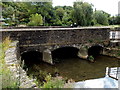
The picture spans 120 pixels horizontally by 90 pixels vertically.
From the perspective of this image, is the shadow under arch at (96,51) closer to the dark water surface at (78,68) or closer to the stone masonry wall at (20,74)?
the dark water surface at (78,68)

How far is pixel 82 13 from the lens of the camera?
20.8 m

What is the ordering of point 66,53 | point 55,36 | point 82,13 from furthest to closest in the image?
1. point 82,13
2. point 66,53
3. point 55,36

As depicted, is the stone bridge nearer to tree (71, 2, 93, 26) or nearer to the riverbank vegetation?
tree (71, 2, 93, 26)

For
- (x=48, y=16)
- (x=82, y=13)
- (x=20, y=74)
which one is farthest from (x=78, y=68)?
(x=48, y=16)

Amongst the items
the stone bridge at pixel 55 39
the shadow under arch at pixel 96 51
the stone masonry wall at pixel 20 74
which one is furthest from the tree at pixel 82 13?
the stone masonry wall at pixel 20 74

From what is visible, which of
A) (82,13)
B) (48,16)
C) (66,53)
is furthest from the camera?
(48,16)

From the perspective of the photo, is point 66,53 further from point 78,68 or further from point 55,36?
point 78,68

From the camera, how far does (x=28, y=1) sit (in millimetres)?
31609

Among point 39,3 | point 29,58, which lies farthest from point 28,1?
point 29,58

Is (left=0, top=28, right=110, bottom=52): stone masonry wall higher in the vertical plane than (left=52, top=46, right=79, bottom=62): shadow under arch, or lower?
higher

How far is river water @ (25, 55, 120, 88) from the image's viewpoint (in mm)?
8210

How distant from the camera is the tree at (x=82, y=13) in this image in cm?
2060

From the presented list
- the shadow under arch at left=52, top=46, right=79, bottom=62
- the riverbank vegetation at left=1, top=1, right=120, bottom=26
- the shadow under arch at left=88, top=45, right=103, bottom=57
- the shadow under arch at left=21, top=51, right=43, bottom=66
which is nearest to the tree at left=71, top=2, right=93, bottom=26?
the riverbank vegetation at left=1, top=1, right=120, bottom=26

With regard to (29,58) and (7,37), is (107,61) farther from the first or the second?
(7,37)
